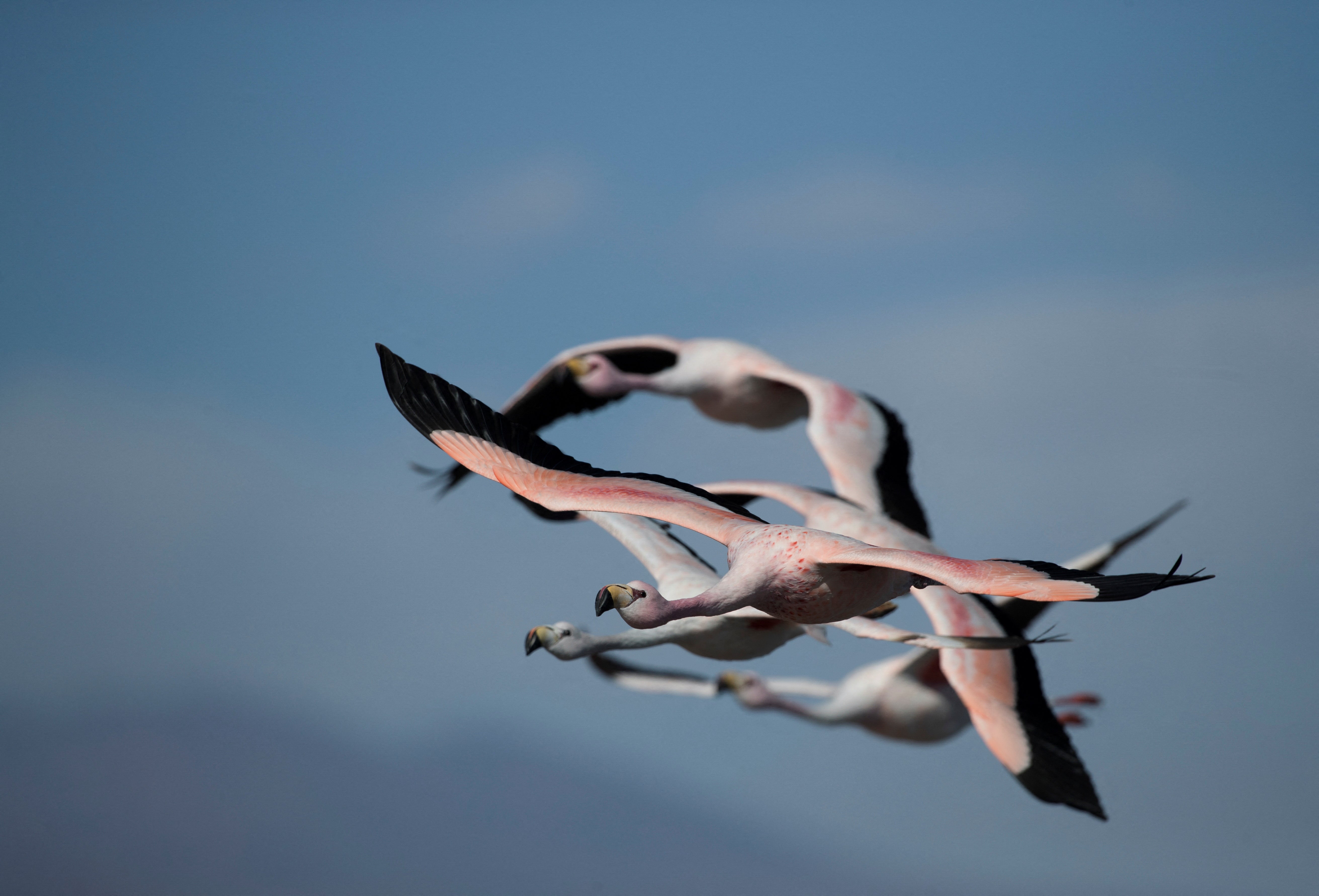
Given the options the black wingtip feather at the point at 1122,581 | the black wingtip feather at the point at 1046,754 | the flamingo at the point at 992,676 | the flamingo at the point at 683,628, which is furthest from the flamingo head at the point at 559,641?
the black wingtip feather at the point at 1122,581

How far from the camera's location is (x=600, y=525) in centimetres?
964

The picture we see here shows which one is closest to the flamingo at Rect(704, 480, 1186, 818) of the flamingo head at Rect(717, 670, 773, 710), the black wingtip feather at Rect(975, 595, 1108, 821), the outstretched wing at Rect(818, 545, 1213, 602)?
the black wingtip feather at Rect(975, 595, 1108, 821)

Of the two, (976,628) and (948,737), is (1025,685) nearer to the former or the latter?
(976,628)

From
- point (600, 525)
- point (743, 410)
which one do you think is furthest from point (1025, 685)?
point (743, 410)

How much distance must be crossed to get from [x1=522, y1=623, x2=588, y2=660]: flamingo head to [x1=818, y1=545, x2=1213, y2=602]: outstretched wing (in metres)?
3.18

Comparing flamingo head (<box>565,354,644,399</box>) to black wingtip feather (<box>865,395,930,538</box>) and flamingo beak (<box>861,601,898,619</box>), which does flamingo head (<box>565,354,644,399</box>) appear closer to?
black wingtip feather (<box>865,395,930,538</box>)

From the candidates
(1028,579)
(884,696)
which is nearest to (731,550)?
(1028,579)

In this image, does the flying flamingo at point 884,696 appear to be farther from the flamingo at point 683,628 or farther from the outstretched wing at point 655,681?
the flamingo at point 683,628

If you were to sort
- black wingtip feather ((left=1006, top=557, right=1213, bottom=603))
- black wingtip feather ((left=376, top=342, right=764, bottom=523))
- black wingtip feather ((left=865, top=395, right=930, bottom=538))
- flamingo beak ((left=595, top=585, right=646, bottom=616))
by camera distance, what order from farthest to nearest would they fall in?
black wingtip feather ((left=865, top=395, right=930, bottom=538)) → black wingtip feather ((left=376, top=342, right=764, bottom=523)) → flamingo beak ((left=595, top=585, right=646, bottom=616)) → black wingtip feather ((left=1006, top=557, right=1213, bottom=603))

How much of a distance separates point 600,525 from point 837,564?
10.5 ft

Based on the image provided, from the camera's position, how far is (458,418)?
7699mm

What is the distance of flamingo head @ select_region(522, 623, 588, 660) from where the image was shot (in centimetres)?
891

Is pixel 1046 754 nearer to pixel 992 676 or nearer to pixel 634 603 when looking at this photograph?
pixel 992 676

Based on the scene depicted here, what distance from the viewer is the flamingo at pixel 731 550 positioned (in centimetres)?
588
